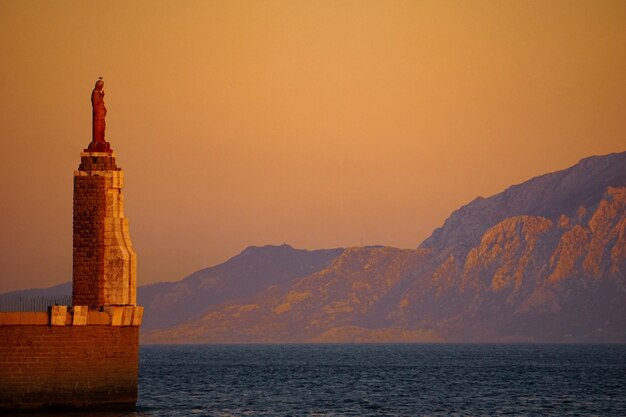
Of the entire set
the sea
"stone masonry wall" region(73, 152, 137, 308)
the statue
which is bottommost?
the sea

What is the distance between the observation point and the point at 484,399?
287ft

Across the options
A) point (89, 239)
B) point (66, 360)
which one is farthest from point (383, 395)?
point (66, 360)

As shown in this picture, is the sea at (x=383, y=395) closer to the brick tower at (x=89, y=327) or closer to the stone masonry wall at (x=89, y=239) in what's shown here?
the brick tower at (x=89, y=327)

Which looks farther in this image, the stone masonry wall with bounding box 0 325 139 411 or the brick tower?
the brick tower

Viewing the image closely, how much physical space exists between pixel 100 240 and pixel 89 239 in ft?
1.66

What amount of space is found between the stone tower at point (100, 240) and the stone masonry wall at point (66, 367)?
7.67 ft

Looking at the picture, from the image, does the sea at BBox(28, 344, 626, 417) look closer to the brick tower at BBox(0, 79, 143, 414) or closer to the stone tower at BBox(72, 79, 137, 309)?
the brick tower at BBox(0, 79, 143, 414)

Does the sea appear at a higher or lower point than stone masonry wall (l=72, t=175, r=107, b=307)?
lower

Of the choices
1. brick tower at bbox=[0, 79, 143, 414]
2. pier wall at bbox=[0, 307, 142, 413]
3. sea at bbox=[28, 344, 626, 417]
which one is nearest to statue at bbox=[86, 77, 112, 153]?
brick tower at bbox=[0, 79, 143, 414]

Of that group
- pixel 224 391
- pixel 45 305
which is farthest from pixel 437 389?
pixel 45 305

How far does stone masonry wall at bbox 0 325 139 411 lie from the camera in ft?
191

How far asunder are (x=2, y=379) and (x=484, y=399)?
38442 mm

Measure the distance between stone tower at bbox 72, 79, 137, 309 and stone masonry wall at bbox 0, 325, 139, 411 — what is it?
234 centimetres

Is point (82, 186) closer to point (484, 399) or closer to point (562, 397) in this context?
point (484, 399)
